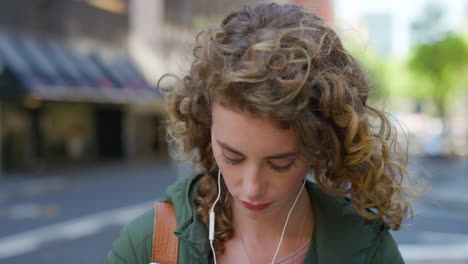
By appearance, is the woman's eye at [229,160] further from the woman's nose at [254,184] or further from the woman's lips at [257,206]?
the woman's lips at [257,206]

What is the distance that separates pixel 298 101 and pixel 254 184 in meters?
0.29

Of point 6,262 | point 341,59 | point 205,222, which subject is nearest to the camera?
point 341,59

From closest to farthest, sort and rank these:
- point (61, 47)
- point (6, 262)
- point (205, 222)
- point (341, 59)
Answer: point (341, 59)
point (205, 222)
point (6, 262)
point (61, 47)

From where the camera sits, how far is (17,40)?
53.4ft

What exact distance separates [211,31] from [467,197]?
37.2 feet

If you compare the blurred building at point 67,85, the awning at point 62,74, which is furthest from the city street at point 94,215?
the awning at point 62,74

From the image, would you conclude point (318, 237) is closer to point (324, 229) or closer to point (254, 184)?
point (324, 229)

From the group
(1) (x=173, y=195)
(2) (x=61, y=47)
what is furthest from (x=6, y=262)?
(2) (x=61, y=47)

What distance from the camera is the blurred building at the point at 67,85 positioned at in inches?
631

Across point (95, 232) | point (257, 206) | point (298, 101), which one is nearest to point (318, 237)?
point (257, 206)

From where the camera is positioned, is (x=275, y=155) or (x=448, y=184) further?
(x=448, y=184)

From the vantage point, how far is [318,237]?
170cm

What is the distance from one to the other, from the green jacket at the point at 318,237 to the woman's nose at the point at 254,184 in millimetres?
298

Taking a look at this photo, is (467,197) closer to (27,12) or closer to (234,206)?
(234,206)
